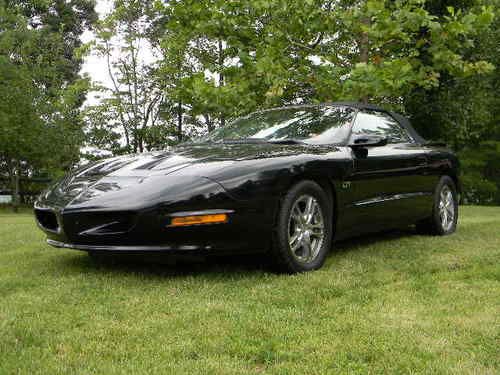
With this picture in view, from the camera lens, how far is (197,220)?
3.71m

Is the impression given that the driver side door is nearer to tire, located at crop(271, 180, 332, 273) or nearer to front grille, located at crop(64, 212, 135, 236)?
tire, located at crop(271, 180, 332, 273)

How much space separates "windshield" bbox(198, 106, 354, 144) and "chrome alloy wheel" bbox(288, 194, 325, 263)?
679 mm

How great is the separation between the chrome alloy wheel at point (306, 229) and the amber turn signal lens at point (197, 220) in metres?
0.56

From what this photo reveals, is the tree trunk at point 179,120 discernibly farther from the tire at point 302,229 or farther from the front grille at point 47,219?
the tire at point 302,229

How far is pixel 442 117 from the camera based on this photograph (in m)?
18.1

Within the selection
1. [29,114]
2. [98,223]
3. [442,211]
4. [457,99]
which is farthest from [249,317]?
[29,114]

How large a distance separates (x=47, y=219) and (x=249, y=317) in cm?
201

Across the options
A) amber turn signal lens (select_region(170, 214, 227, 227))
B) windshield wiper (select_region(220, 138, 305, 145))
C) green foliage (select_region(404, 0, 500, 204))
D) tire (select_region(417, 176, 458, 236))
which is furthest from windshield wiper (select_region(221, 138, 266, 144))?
green foliage (select_region(404, 0, 500, 204))

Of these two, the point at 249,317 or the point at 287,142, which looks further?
the point at 287,142

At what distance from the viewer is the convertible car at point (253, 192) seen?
3.72m

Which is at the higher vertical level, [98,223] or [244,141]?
[244,141]

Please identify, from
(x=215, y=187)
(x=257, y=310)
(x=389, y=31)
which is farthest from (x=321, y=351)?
(x=389, y=31)

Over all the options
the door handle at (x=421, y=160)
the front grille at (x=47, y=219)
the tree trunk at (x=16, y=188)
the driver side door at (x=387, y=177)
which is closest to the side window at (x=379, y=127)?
the driver side door at (x=387, y=177)

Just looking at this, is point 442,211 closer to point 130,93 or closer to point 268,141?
point 268,141
